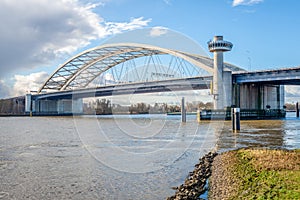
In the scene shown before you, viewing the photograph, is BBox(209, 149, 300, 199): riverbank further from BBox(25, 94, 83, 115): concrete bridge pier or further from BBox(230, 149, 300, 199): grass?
BBox(25, 94, 83, 115): concrete bridge pier

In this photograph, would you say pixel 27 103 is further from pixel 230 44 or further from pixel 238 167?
pixel 238 167

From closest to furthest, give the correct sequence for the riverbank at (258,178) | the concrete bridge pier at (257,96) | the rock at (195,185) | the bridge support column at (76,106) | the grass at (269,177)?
the grass at (269,177)
the riverbank at (258,178)
the rock at (195,185)
the concrete bridge pier at (257,96)
the bridge support column at (76,106)

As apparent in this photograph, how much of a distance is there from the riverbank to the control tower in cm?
5321

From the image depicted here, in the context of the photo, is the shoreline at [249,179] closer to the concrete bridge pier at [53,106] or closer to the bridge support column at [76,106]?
the concrete bridge pier at [53,106]

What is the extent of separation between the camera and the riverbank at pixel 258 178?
26.7ft

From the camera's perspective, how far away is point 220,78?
217ft

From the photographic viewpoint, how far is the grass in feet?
26.3

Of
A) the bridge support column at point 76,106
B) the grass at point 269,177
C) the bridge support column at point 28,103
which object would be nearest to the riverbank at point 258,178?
the grass at point 269,177

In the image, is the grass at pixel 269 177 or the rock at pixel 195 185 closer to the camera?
the grass at pixel 269 177

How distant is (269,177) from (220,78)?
58.3 meters

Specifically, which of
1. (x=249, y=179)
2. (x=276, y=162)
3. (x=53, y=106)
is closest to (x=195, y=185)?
(x=249, y=179)

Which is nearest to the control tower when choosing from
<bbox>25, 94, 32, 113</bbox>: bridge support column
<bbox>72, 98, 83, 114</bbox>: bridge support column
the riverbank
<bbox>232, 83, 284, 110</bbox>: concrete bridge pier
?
<bbox>232, 83, 284, 110</bbox>: concrete bridge pier

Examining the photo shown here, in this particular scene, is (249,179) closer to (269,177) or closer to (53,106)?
(269,177)

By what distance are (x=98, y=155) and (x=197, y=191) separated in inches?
393
